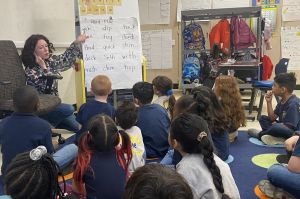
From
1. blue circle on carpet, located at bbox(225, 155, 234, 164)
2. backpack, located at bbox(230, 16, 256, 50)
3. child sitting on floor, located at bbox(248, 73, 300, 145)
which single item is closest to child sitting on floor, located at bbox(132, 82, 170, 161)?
blue circle on carpet, located at bbox(225, 155, 234, 164)

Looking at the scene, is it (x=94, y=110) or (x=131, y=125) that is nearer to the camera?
(x=131, y=125)

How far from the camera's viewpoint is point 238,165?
110 inches

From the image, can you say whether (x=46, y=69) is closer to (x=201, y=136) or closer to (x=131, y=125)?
(x=131, y=125)

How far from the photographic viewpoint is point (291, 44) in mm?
6312

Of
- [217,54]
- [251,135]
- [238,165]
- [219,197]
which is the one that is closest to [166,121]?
[238,165]

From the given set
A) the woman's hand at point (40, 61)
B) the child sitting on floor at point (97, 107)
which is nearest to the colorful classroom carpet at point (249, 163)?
the child sitting on floor at point (97, 107)

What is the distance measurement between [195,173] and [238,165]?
4.83 feet

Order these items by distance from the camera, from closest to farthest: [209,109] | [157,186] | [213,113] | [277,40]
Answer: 1. [157,186]
2. [209,109]
3. [213,113]
4. [277,40]

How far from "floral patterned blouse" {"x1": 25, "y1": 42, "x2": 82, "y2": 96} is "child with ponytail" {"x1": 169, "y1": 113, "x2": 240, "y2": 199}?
6.70 ft

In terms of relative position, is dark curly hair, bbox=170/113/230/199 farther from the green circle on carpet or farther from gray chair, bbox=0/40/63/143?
gray chair, bbox=0/40/63/143

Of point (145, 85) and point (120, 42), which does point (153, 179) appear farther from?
point (120, 42)

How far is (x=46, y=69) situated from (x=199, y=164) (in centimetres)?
240

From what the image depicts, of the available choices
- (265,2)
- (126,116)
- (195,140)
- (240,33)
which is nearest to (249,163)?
(126,116)

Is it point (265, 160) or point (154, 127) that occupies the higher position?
point (154, 127)
